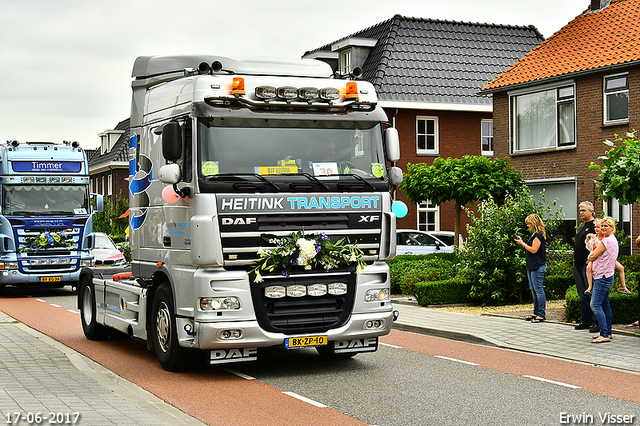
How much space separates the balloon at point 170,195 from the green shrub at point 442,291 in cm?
840

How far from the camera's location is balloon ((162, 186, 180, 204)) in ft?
29.4

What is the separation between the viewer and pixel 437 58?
3456cm

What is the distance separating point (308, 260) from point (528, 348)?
13.2 feet

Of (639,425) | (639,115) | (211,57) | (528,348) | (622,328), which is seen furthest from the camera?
(639,115)

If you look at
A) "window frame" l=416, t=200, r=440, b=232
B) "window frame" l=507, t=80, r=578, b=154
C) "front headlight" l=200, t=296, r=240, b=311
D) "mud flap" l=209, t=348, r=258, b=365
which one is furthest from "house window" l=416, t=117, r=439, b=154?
"front headlight" l=200, t=296, r=240, b=311

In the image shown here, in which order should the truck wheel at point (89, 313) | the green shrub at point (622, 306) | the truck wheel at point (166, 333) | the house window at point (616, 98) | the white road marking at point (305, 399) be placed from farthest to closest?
the house window at point (616, 98), the green shrub at point (622, 306), the truck wheel at point (89, 313), the truck wheel at point (166, 333), the white road marking at point (305, 399)

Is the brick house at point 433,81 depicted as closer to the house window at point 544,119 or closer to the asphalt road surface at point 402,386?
the house window at point 544,119

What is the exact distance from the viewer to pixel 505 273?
15922 mm

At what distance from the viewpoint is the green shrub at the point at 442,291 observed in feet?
53.7

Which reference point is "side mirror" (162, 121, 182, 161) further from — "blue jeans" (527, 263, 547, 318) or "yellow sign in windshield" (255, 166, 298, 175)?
"blue jeans" (527, 263, 547, 318)

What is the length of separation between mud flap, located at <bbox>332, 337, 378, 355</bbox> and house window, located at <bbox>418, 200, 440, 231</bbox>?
24.2 meters

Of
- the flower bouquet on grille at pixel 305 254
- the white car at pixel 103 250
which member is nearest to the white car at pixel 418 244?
the white car at pixel 103 250

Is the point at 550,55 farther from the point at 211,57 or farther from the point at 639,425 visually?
the point at 639,425

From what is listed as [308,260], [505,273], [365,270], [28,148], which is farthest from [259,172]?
[28,148]
